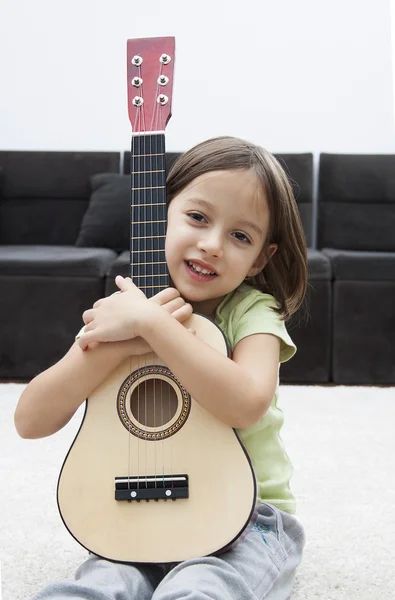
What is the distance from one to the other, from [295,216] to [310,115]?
2.64 m

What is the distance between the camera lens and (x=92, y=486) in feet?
3.21

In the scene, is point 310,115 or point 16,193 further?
point 310,115

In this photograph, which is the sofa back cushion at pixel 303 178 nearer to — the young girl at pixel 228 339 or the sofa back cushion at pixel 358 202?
the sofa back cushion at pixel 358 202

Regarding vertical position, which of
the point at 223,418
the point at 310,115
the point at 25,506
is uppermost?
the point at 310,115

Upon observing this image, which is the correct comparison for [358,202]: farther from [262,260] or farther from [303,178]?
[262,260]

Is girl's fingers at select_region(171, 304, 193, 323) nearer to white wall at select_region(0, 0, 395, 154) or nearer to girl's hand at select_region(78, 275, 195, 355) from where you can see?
girl's hand at select_region(78, 275, 195, 355)

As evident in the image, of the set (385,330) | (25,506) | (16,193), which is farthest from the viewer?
(16,193)

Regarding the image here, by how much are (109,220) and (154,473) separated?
7.48ft

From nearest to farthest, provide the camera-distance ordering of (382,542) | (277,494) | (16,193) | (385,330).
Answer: (277,494), (382,542), (385,330), (16,193)

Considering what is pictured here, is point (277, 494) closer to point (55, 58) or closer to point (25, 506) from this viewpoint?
point (25, 506)

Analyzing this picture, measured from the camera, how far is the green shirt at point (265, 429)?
105 cm

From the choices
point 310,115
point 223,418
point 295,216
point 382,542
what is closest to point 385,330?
point 310,115

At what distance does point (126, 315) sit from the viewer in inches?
37.4

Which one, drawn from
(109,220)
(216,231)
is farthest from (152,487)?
(109,220)
